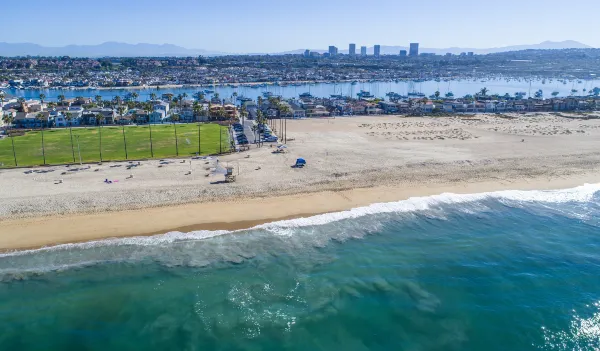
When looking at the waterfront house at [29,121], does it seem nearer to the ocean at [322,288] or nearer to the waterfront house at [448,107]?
the ocean at [322,288]

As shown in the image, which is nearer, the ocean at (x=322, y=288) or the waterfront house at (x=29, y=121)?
the ocean at (x=322, y=288)

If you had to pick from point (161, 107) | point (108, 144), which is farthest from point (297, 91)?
point (108, 144)

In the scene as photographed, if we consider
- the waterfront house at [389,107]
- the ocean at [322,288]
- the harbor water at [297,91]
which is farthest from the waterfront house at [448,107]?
the ocean at [322,288]

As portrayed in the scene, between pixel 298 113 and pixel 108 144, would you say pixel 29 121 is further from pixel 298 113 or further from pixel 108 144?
pixel 298 113

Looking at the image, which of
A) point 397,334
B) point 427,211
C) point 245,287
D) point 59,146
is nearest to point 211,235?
point 245,287

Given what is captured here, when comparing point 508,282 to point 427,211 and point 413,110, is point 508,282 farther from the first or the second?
point 413,110

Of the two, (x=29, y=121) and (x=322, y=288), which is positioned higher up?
(x=29, y=121)
